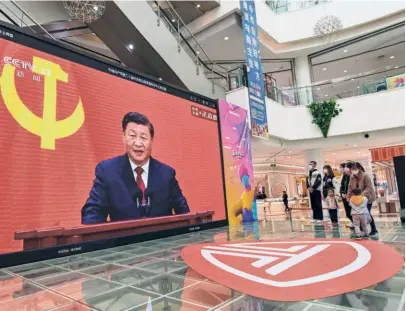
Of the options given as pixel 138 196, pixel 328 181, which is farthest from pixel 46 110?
pixel 328 181

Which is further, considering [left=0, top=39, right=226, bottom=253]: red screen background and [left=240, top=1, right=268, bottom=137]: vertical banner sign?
[left=240, top=1, right=268, bottom=137]: vertical banner sign

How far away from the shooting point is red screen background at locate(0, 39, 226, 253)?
3.43 metres

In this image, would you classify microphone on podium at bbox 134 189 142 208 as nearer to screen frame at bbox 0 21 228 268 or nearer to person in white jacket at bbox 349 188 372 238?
screen frame at bbox 0 21 228 268

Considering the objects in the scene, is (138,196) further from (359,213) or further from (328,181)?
(328,181)

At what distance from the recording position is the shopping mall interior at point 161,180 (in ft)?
7.38

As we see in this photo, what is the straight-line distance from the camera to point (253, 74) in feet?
26.4

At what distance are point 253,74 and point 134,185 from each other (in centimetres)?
494

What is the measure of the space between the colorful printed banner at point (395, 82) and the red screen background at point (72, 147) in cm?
742

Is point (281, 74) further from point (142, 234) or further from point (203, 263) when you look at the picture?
point (203, 263)

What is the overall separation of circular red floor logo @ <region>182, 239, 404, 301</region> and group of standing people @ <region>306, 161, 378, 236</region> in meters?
0.49

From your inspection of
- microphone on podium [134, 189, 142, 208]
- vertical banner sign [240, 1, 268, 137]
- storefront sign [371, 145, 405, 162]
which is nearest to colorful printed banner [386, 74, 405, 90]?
storefront sign [371, 145, 405, 162]

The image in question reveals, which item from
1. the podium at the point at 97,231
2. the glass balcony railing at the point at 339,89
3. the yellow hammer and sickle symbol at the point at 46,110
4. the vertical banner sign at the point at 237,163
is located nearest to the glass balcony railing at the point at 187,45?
the vertical banner sign at the point at 237,163

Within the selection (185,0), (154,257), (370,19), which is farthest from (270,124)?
(154,257)

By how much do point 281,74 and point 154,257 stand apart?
11.9 meters
